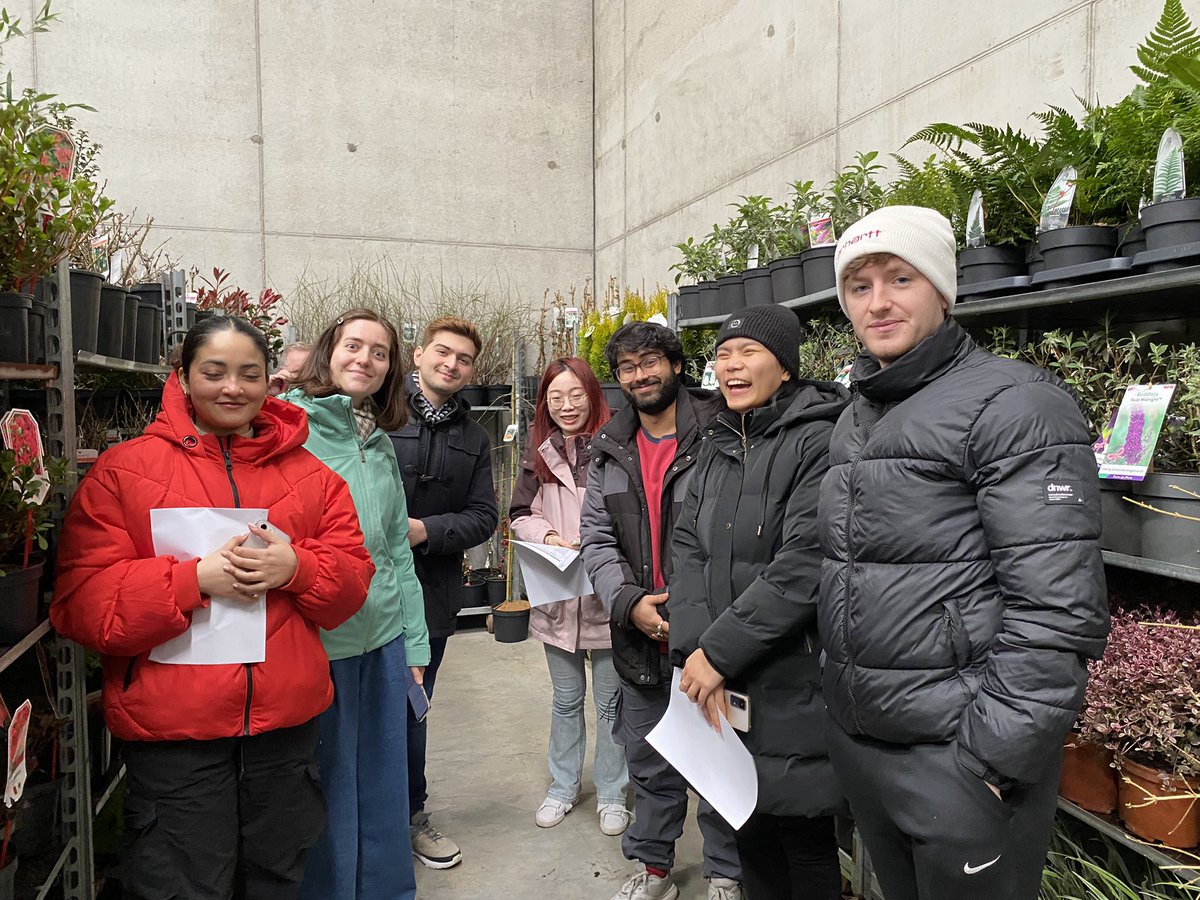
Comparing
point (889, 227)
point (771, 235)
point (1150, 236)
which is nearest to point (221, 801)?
point (889, 227)

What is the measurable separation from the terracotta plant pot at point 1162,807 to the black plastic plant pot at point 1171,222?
1.07 m

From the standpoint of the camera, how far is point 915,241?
4.50 feet

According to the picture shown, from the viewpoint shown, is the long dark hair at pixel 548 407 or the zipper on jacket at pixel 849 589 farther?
the long dark hair at pixel 548 407

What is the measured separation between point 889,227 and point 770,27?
10.4ft

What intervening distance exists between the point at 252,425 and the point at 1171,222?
1976mm

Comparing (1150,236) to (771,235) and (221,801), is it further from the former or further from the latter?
(221,801)

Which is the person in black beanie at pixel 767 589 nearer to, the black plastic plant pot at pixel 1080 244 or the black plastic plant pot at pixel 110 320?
the black plastic plant pot at pixel 1080 244

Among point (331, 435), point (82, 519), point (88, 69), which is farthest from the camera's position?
point (88, 69)

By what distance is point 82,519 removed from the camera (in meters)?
1.61

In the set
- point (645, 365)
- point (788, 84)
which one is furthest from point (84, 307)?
point (788, 84)

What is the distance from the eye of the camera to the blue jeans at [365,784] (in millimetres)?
2068

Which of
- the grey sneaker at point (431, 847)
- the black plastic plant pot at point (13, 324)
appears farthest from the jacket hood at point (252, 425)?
the grey sneaker at point (431, 847)

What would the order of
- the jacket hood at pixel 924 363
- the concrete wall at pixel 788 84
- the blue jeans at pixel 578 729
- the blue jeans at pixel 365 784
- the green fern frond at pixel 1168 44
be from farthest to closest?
the blue jeans at pixel 578 729, the concrete wall at pixel 788 84, the blue jeans at pixel 365 784, the green fern frond at pixel 1168 44, the jacket hood at pixel 924 363

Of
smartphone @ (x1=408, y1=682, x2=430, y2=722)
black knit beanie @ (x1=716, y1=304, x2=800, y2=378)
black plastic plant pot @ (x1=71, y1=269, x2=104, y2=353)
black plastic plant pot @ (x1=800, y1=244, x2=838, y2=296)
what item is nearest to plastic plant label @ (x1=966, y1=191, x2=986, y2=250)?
black knit beanie @ (x1=716, y1=304, x2=800, y2=378)
